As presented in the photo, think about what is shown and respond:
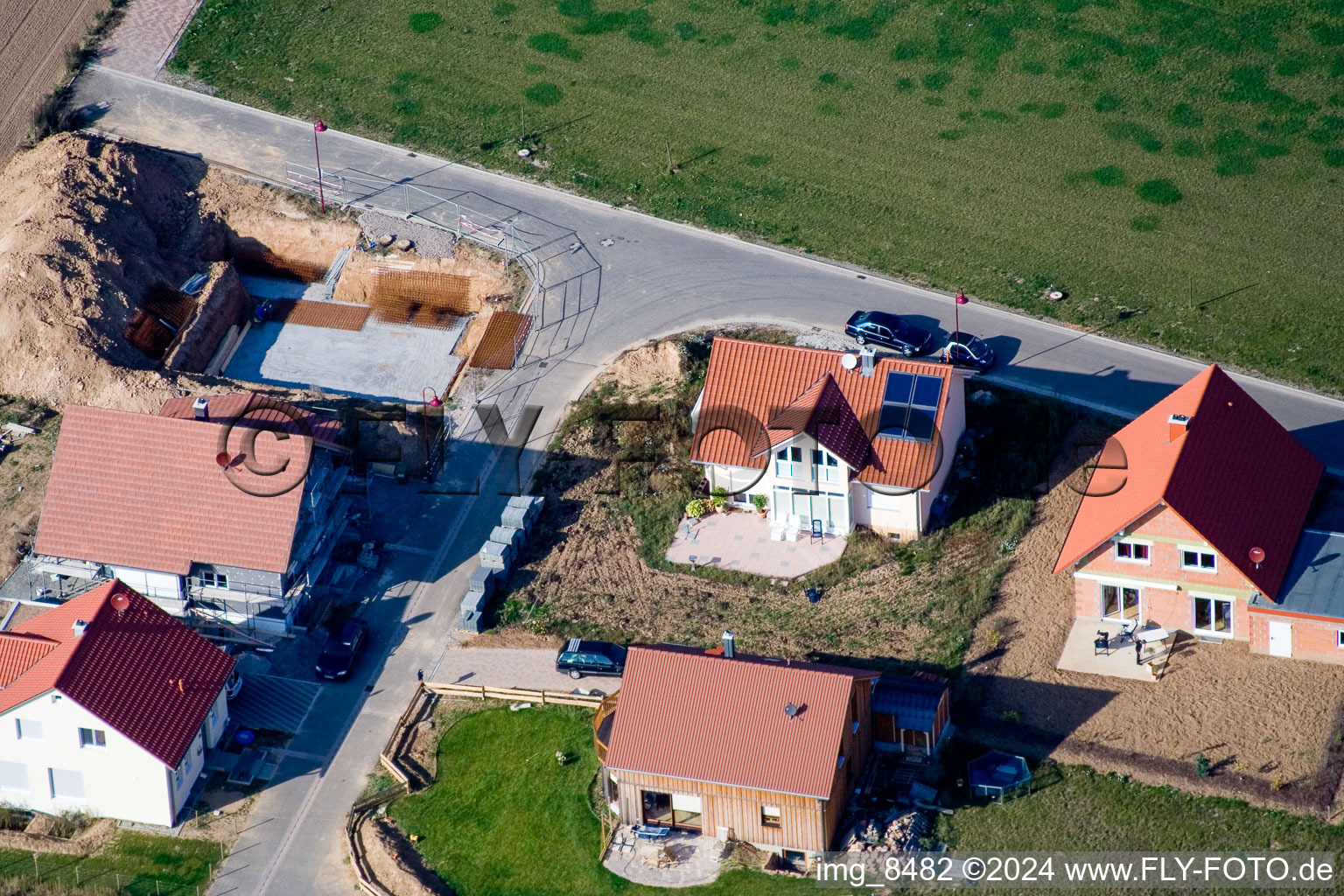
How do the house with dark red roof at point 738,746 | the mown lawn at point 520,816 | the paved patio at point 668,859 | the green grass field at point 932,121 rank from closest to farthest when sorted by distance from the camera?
the house with dark red roof at point 738,746 < the paved patio at point 668,859 < the mown lawn at point 520,816 < the green grass field at point 932,121

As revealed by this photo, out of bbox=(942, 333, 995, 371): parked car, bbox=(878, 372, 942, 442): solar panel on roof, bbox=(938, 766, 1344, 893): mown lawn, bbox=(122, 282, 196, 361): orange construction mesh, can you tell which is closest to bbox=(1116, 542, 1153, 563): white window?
bbox=(878, 372, 942, 442): solar panel on roof

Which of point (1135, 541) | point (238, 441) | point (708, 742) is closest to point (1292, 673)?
point (1135, 541)

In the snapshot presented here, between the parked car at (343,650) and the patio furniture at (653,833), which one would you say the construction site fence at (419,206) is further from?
the patio furniture at (653,833)

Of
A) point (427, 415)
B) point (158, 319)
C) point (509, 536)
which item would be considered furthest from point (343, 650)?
point (158, 319)

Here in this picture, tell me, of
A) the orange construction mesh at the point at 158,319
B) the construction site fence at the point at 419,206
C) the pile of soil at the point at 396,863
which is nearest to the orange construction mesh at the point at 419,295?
the construction site fence at the point at 419,206

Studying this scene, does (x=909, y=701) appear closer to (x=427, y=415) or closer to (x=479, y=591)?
(x=479, y=591)

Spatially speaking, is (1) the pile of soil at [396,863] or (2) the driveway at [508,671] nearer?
(1) the pile of soil at [396,863]

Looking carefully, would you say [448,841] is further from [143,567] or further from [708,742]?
[143,567]
